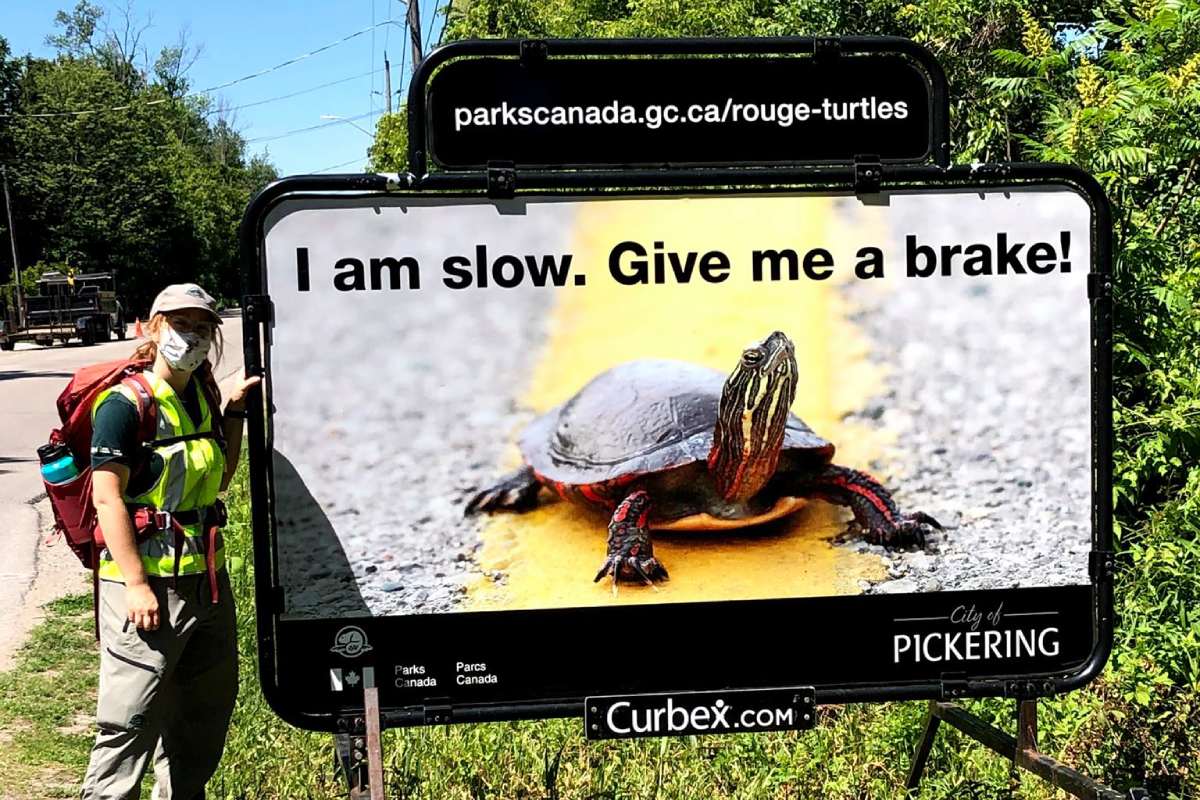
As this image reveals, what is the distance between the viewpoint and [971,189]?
11.3 ft

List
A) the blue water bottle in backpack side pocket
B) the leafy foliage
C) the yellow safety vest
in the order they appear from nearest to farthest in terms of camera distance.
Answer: the yellow safety vest < the blue water bottle in backpack side pocket < the leafy foliage

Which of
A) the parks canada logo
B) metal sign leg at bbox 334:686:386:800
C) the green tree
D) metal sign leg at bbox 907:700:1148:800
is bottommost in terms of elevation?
metal sign leg at bbox 907:700:1148:800

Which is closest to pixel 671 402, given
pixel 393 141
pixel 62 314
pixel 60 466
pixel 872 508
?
pixel 872 508

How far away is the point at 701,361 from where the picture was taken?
136 inches

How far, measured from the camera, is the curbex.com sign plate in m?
3.33

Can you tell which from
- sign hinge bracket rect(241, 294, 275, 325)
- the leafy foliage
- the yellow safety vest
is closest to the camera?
sign hinge bracket rect(241, 294, 275, 325)

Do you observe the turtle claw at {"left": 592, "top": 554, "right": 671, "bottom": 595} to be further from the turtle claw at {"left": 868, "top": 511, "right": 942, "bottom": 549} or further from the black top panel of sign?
the black top panel of sign

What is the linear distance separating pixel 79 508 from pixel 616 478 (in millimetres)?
1896

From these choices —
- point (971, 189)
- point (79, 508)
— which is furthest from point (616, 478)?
point (79, 508)

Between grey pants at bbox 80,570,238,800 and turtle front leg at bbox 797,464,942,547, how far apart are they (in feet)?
6.81

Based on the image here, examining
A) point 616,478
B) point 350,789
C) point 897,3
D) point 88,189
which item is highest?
point 88,189

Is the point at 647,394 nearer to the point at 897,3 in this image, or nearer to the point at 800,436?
the point at 800,436

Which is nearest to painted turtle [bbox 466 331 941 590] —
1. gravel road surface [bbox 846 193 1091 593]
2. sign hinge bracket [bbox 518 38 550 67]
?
gravel road surface [bbox 846 193 1091 593]

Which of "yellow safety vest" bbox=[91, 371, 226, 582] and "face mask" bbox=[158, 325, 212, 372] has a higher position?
"face mask" bbox=[158, 325, 212, 372]
